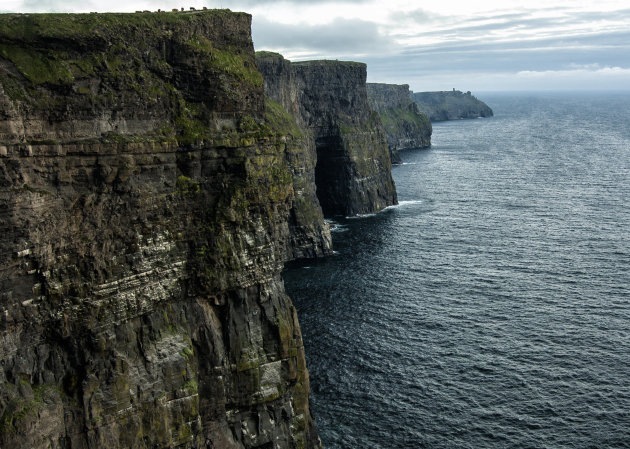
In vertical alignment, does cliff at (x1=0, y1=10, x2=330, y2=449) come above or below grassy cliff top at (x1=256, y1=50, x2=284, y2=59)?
below

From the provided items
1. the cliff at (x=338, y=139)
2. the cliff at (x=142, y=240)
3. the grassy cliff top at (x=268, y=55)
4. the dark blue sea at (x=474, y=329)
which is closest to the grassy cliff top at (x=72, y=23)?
the cliff at (x=142, y=240)

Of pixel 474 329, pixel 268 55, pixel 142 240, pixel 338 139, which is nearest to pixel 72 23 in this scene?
pixel 142 240

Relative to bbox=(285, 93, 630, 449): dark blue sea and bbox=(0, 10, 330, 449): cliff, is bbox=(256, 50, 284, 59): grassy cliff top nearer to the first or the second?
bbox=(285, 93, 630, 449): dark blue sea

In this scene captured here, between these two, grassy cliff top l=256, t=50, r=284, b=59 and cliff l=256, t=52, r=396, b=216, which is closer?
grassy cliff top l=256, t=50, r=284, b=59

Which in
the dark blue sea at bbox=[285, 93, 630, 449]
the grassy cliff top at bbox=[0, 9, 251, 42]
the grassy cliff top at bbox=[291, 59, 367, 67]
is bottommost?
the dark blue sea at bbox=[285, 93, 630, 449]

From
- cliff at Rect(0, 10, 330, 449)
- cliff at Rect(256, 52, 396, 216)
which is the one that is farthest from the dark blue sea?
cliff at Rect(0, 10, 330, 449)

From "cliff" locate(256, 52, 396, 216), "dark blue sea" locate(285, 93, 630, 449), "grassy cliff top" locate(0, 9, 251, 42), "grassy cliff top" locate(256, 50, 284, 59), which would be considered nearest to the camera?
"grassy cliff top" locate(0, 9, 251, 42)

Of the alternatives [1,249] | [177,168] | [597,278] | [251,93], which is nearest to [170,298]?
[177,168]

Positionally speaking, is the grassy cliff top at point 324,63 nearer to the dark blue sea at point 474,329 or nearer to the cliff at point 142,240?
the dark blue sea at point 474,329
